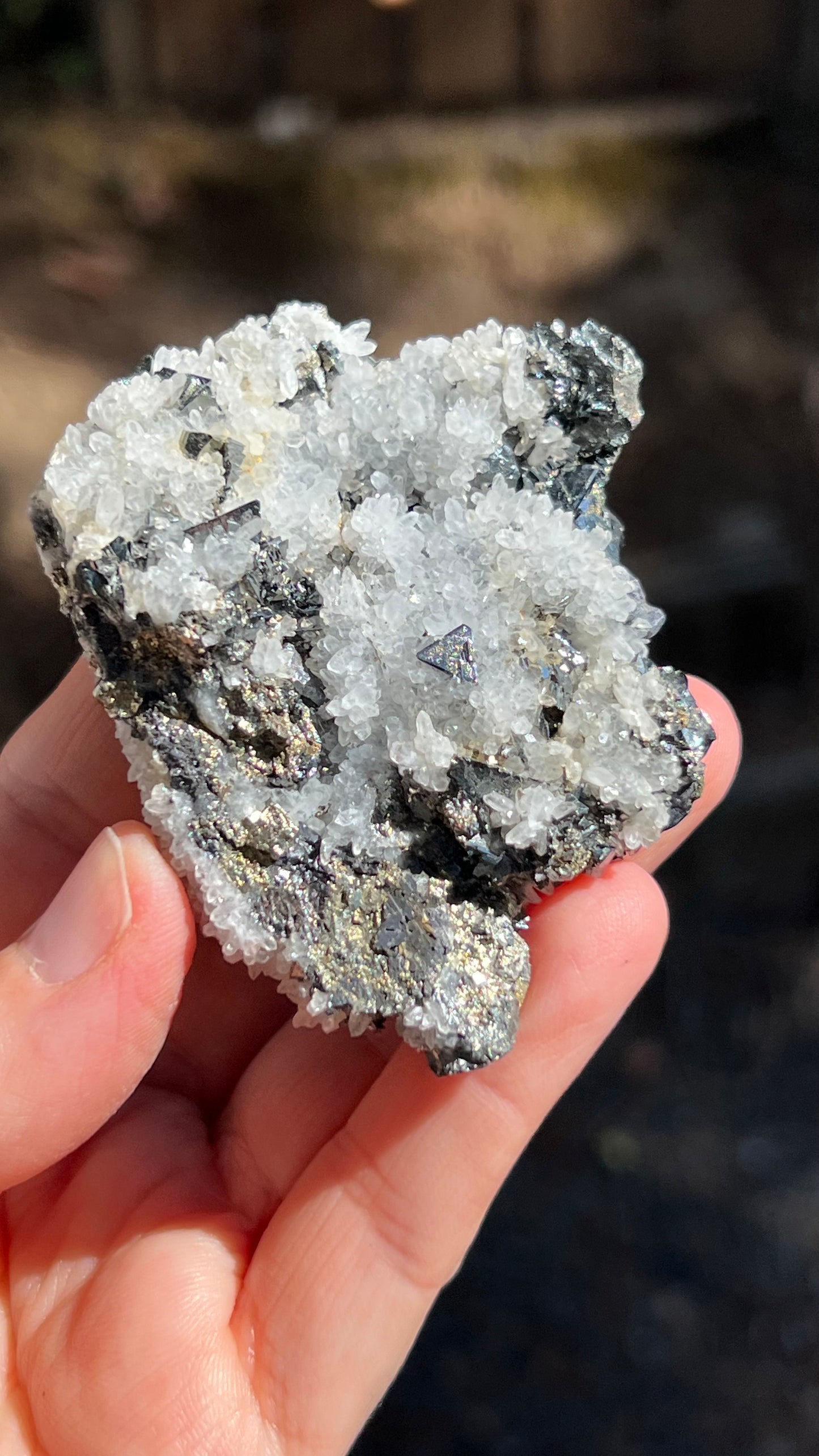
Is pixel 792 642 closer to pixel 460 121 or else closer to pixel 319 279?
pixel 319 279

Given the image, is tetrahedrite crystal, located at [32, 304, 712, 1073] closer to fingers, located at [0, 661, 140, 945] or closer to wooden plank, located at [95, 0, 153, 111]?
fingers, located at [0, 661, 140, 945]

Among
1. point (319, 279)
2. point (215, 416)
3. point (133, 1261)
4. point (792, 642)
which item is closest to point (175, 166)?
point (319, 279)

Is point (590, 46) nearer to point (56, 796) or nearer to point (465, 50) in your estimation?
point (465, 50)

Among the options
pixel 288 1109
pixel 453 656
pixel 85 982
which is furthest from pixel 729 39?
pixel 85 982

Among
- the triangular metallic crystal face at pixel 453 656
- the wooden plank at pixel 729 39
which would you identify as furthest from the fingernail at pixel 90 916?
the wooden plank at pixel 729 39

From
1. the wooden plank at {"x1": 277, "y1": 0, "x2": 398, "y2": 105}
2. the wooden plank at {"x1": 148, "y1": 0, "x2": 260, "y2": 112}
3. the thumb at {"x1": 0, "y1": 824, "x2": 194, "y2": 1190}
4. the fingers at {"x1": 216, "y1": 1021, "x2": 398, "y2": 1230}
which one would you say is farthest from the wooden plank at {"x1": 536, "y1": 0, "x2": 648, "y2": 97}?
the thumb at {"x1": 0, "y1": 824, "x2": 194, "y2": 1190}

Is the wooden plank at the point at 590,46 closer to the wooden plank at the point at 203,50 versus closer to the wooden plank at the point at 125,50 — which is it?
the wooden plank at the point at 203,50
